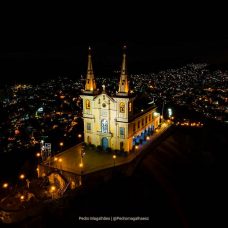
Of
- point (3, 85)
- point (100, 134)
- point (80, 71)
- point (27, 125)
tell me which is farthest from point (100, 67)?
point (100, 134)

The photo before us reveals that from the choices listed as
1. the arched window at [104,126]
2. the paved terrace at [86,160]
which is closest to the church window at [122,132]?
the arched window at [104,126]

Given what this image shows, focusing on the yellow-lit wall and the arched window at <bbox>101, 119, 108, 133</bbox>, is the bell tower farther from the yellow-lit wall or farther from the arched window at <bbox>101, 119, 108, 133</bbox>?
the arched window at <bbox>101, 119, 108, 133</bbox>

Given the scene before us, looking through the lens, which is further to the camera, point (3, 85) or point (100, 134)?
point (3, 85)

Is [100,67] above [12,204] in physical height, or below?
above

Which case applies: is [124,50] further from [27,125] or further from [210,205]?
[27,125]

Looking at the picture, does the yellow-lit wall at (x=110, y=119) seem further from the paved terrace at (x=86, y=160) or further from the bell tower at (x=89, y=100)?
the paved terrace at (x=86, y=160)

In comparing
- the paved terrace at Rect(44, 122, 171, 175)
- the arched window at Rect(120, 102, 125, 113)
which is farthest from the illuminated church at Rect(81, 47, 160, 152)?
the paved terrace at Rect(44, 122, 171, 175)

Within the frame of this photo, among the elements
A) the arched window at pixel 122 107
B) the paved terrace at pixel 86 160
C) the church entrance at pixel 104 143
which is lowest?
the paved terrace at pixel 86 160
